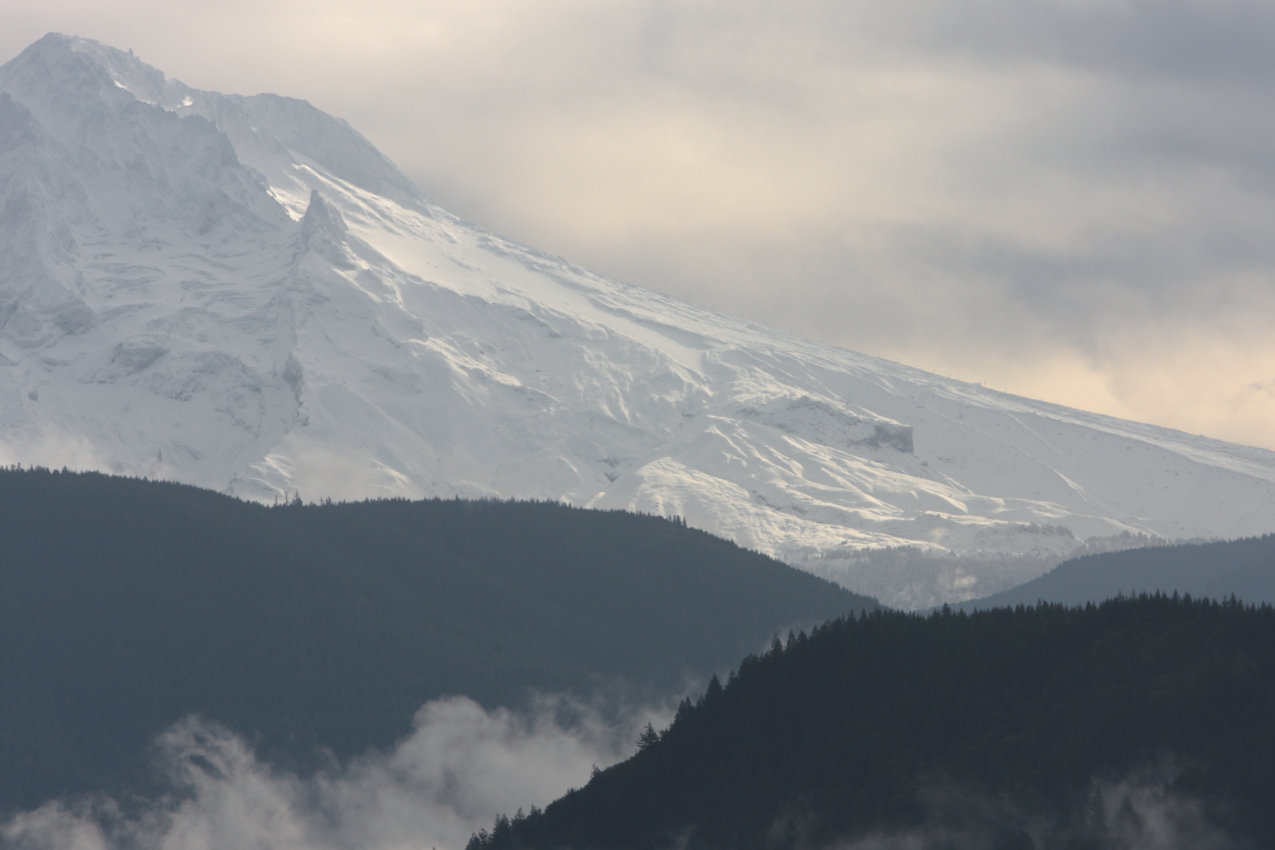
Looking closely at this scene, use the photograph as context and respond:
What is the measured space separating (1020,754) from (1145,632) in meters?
23.1

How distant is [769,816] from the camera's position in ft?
621

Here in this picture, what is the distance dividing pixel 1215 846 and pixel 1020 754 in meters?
28.3

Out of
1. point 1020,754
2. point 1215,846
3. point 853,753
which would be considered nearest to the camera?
point 1215,846

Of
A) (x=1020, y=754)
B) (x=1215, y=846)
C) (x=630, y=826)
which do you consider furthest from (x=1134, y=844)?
(x=630, y=826)

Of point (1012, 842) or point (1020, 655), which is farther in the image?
point (1020, 655)

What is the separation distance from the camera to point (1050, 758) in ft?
575

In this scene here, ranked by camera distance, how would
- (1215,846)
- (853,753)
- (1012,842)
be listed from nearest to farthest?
(1215,846)
(1012,842)
(853,753)

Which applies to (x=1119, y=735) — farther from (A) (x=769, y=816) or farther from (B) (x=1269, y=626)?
(A) (x=769, y=816)

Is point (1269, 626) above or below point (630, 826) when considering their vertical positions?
above

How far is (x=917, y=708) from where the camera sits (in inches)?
7643

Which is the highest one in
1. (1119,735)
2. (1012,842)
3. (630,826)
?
(1119,735)

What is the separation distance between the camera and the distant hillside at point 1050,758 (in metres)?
163

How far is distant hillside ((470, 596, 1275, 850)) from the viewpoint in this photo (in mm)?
162875

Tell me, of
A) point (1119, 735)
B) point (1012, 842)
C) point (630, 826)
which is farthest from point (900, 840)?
point (630, 826)
